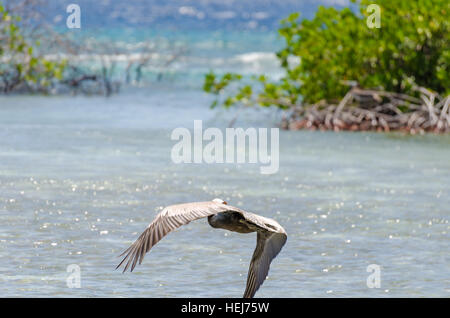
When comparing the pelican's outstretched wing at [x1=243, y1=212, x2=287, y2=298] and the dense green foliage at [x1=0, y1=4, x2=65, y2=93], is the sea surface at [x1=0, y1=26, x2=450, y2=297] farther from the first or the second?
the dense green foliage at [x1=0, y1=4, x2=65, y2=93]

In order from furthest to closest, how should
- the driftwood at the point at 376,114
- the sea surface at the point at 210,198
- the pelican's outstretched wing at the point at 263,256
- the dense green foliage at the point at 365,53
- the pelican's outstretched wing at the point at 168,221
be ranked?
the dense green foliage at the point at 365,53 → the driftwood at the point at 376,114 → the sea surface at the point at 210,198 → the pelican's outstretched wing at the point at 263,256 → the pelican's outstretched wing at the point at 168,221

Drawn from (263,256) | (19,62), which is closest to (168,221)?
(263,256)

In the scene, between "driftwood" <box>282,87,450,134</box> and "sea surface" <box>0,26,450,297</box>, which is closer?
"sea surface" <box>0,26,450,297</box>

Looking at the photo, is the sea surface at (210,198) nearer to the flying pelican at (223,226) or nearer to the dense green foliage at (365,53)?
the flying pelican at (223,226)

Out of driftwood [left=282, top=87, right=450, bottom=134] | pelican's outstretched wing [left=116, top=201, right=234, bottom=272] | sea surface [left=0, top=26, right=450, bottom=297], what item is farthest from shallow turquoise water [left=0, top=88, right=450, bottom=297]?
pelican's outstretched wing [left=116, top=201, right=234, bottom=272]

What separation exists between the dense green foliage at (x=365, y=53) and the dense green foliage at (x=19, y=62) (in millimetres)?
5004

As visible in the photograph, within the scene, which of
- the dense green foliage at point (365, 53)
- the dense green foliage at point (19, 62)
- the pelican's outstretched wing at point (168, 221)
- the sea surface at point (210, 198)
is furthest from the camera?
the dense green foliage at point (19, 62)

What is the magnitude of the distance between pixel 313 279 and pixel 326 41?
9962mm

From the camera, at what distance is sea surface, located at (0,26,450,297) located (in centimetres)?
777

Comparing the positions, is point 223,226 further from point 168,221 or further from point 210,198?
point 210,198

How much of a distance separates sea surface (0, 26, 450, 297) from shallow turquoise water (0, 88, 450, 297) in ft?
0.05

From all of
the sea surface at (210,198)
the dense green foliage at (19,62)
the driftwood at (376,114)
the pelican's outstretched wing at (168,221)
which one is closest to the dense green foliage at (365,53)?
the driftwood at (376,114)

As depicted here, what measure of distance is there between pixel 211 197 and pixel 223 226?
498 centimetres

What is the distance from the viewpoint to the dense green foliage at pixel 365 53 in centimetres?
1694
